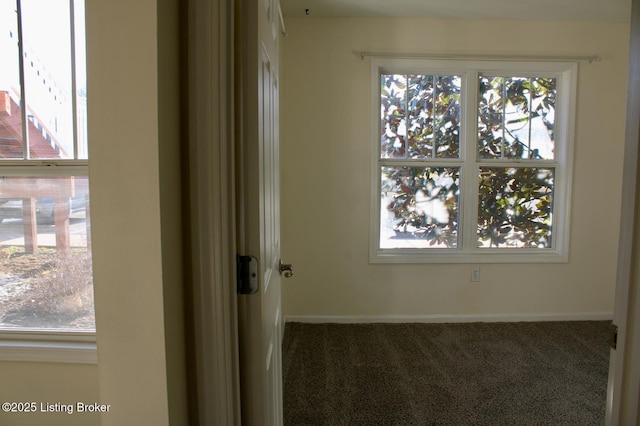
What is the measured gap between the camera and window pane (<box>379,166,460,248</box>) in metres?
2.96

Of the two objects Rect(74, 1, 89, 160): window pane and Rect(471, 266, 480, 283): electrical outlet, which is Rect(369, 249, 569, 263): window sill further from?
Rect(74, 1, 89, 160): window pane

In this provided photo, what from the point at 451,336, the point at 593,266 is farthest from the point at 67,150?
the point at 593,266

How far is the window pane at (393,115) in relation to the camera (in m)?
2.89

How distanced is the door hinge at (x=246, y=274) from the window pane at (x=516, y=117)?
268 cm

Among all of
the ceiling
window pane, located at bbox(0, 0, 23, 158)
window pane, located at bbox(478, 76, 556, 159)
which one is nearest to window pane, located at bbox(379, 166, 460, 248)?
window pane, located at bbox(478, 76, 556, 159)

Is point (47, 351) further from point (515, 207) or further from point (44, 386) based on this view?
point (515, 207)

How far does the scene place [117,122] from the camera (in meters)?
Result: 0.65

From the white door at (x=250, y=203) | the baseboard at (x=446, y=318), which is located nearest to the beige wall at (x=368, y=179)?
the baseboard at (x=446, y=318)

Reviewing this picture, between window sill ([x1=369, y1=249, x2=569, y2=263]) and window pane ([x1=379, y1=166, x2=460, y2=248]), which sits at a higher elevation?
window pane ([x1=379, y1=166, x2=460, y2=248])

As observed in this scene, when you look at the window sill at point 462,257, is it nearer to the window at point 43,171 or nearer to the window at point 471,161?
the window at point 471,161

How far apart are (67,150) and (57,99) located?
8.1 inches

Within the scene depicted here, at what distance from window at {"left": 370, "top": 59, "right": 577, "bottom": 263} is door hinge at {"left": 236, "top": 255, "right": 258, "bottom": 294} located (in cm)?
216

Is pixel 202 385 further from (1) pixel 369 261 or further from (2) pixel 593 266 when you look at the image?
(2) pixel 593 266

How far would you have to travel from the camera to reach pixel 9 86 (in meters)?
1.34
